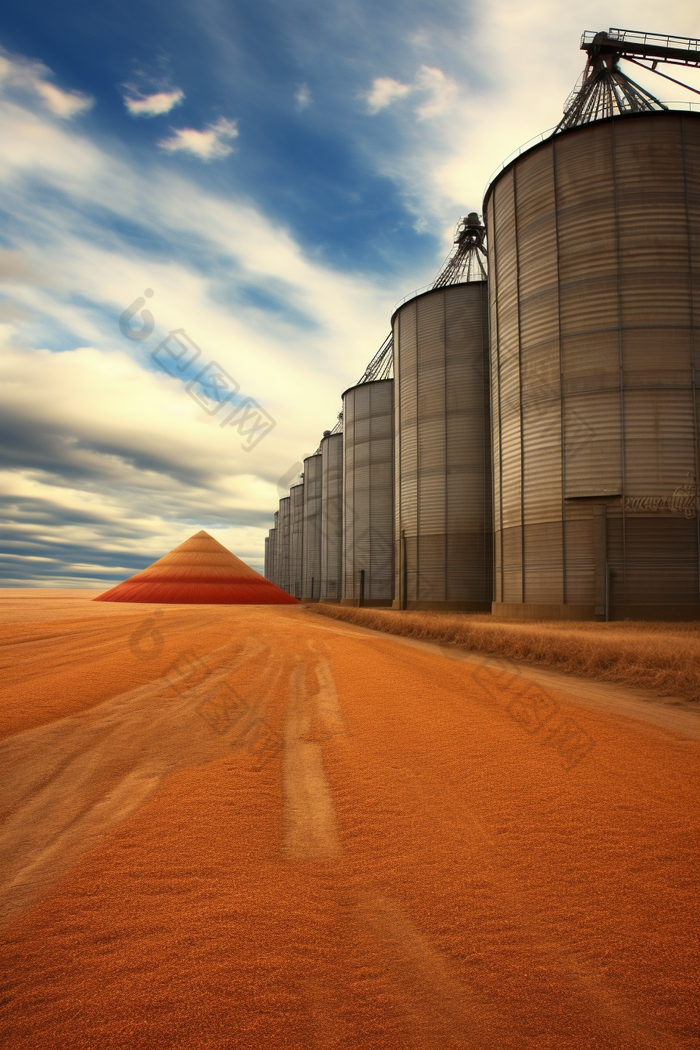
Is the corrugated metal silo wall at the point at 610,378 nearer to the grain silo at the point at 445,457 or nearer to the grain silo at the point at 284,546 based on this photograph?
the grain silo at the point at 445,457

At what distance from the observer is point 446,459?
105ft

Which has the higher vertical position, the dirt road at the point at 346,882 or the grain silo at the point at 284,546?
the grain silo at the point at 284,546

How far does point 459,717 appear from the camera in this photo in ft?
22.8

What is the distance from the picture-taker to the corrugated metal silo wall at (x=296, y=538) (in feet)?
242

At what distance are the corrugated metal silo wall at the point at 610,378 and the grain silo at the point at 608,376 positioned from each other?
4cm

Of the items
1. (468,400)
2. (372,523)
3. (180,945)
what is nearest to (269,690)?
(180,945)

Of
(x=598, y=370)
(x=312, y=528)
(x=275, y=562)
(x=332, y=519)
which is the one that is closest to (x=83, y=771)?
(x=598, y=370)

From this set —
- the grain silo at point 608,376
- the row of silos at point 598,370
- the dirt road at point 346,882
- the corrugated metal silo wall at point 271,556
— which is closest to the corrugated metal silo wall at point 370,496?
the row of silos at point 598,370

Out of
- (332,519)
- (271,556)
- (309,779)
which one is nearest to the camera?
(309,779)

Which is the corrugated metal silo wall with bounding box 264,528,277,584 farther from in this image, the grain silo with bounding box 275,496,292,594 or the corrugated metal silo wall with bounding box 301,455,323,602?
the corrugated metal silo wall with bounding box 301,455,323,602

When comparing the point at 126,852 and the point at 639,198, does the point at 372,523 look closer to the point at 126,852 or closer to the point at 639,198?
the point at 639,198

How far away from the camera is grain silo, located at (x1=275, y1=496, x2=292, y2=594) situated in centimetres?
8106

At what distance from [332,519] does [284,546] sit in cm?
3141

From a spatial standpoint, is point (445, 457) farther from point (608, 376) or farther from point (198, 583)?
point (198, 583)
